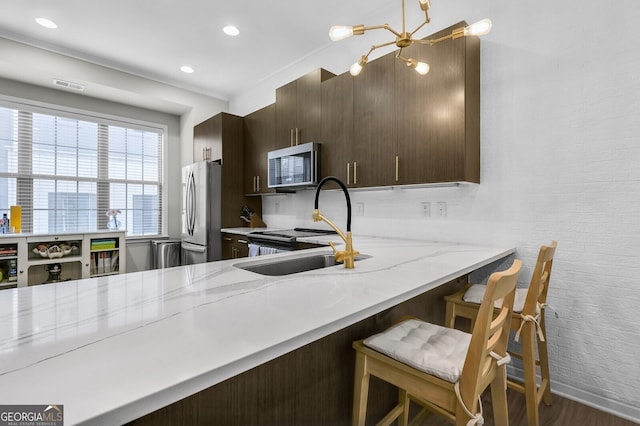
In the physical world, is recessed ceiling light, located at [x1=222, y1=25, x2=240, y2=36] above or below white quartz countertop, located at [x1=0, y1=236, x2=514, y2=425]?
above

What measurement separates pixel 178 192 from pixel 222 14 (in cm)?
294

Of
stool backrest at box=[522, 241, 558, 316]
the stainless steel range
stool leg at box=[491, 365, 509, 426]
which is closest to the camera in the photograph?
stool leg at box=[491, 365, 509, 426]

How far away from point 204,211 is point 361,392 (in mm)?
3175

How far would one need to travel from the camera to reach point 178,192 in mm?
4930

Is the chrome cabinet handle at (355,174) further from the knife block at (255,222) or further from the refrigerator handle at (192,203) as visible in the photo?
the refrigerator handle at (192,203)

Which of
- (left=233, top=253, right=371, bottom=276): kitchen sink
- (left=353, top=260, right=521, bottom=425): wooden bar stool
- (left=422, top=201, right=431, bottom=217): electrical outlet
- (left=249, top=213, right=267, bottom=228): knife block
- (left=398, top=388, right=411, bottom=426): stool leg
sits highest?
(left=422, top=201, right=431, bottom=217): electrical outlet

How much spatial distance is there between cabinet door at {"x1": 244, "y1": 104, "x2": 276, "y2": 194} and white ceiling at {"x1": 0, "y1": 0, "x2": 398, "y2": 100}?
2.23 ft

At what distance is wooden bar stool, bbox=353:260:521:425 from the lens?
0.85m

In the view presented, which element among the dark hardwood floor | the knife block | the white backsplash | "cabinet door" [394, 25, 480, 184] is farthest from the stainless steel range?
the dark hardwood floor

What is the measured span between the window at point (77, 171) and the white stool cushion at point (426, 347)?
4.56 meters

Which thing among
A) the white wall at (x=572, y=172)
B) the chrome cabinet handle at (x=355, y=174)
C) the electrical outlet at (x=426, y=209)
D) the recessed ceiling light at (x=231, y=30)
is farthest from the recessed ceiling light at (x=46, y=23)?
the electrical outlet at (x=426, y=209)

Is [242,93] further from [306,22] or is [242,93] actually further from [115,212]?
[115,212]

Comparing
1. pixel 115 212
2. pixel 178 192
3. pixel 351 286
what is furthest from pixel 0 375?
pixel 178 192

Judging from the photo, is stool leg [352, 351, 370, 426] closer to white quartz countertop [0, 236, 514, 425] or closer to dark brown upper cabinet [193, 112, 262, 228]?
white quartz countertop [0, 236, 514, 425]
